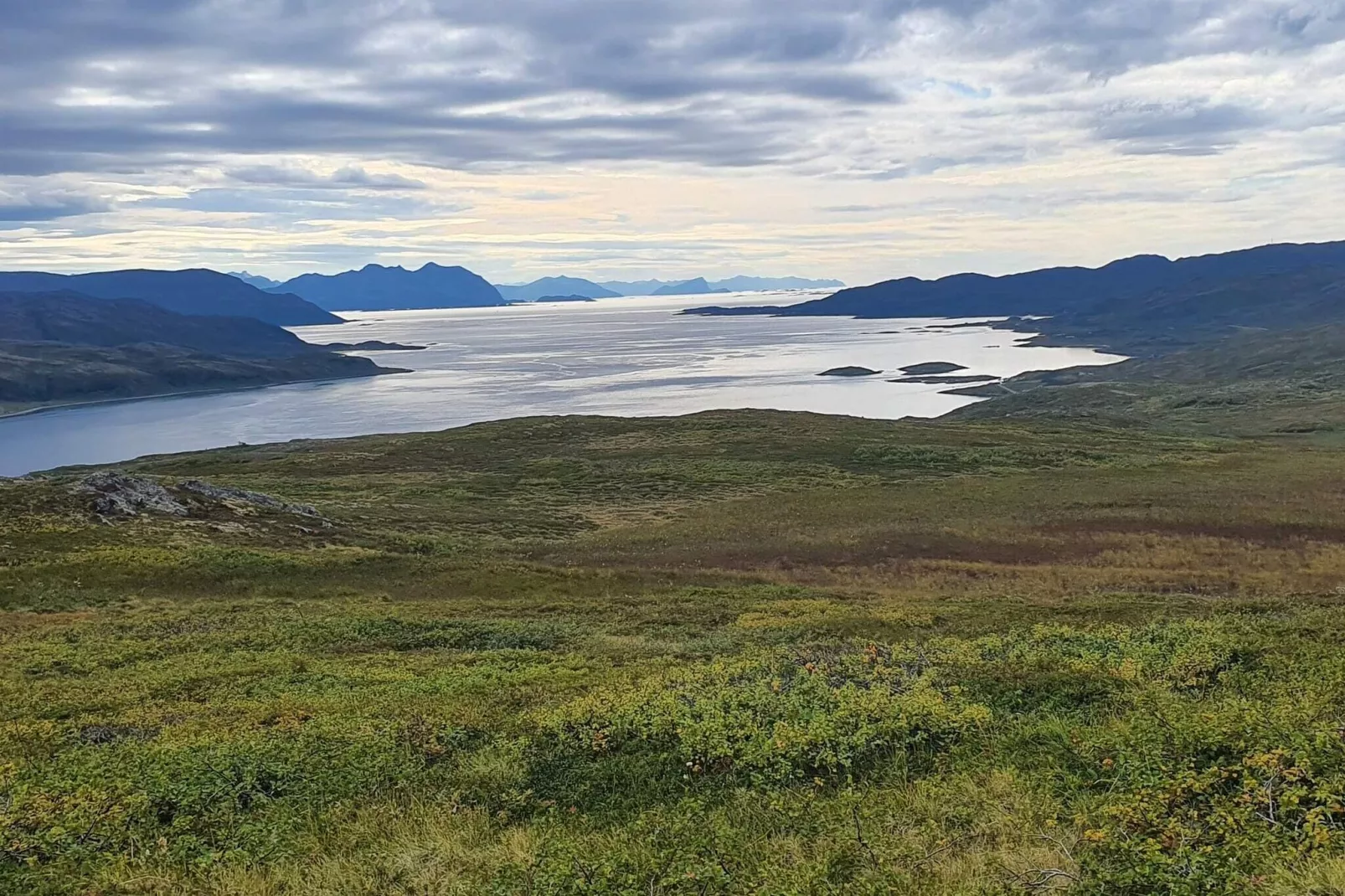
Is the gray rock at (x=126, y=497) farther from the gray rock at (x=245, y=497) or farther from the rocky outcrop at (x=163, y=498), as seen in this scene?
the gray rock at (x=245, y=497)

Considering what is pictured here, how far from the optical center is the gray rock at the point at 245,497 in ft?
145

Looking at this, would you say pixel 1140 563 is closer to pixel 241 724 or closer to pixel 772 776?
pixel 772 776

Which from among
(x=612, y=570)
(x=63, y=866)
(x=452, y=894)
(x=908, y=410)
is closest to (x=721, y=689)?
(x=452, y=894)

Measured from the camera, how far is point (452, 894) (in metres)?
8.11

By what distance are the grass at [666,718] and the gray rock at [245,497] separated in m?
6.21

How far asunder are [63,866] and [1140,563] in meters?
35.7

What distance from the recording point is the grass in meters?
8.34

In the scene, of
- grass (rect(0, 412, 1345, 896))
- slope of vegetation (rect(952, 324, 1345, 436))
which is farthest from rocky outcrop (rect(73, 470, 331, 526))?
slope of vegetation (rect(952, 324, 1345, 436))

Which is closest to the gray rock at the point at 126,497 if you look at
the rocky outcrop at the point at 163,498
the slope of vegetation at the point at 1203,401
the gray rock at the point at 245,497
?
the rocky outcrop at the point at 163,498

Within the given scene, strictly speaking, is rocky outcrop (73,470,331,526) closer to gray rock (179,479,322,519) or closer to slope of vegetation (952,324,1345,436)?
gray rock (179,479,322,519)

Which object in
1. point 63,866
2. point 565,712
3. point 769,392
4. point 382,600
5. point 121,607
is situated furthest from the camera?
point 769,392

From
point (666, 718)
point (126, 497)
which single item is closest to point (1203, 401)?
point (126, 497)

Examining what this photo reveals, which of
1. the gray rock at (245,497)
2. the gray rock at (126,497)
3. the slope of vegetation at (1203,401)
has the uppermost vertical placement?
the gray rock at (126,497)

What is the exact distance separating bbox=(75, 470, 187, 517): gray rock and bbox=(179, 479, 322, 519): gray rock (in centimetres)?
163
